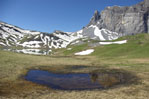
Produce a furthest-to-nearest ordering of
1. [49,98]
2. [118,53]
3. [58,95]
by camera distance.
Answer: [118,53] → [58,95] → [49,98]

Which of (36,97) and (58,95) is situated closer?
(36,97)

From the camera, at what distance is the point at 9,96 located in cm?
1817

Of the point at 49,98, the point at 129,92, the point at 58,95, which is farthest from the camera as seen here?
the point at 129,92

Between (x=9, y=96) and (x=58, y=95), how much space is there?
19.3 ft

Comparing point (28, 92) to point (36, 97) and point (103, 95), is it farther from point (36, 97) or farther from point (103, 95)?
point (103, 95)

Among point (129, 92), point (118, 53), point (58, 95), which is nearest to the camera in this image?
point (58, 95)

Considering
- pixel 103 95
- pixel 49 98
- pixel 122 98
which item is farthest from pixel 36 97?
pixel 122 98

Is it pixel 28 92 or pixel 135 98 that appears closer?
pixel 135 98

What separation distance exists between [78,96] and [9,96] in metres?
8.34

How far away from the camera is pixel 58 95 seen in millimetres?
19391

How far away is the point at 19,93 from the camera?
63.8ft

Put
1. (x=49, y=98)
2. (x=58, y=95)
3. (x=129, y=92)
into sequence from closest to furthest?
(x=49, y=98) → (x=58, y=95) → (x=129, y=92)

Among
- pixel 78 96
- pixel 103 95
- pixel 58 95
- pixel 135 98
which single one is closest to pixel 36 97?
pixel 58 95

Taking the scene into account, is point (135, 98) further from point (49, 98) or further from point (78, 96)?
point (49, 98)
